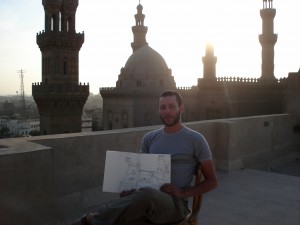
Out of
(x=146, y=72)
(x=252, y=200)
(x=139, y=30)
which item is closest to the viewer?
(x=252, y=200)

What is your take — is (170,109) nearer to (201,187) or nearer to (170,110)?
(170,110)

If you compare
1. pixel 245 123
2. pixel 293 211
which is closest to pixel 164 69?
pixel 245 123

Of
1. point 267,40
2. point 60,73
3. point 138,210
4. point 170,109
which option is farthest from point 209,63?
point 138,210

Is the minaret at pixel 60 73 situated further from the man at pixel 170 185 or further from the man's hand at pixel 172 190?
the man's hand at pixel 172 190

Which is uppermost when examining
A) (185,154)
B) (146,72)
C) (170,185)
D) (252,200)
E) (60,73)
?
(146,72)

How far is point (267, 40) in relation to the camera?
Result: 25891 millimetres

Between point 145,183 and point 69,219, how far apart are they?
183cm

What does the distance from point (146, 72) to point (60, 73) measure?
22.7 feet

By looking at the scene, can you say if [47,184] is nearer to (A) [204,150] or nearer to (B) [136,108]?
(A) [204,150]

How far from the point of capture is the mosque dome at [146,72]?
96.2ft

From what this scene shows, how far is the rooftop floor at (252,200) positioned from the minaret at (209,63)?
19.3 meters

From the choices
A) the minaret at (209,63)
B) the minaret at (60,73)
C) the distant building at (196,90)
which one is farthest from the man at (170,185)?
the minaret at (60,73)

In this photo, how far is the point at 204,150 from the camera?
88.8 inches

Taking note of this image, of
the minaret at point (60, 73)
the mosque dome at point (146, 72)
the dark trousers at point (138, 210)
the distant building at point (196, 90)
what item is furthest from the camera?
the mosque dome at point (146, 72)
